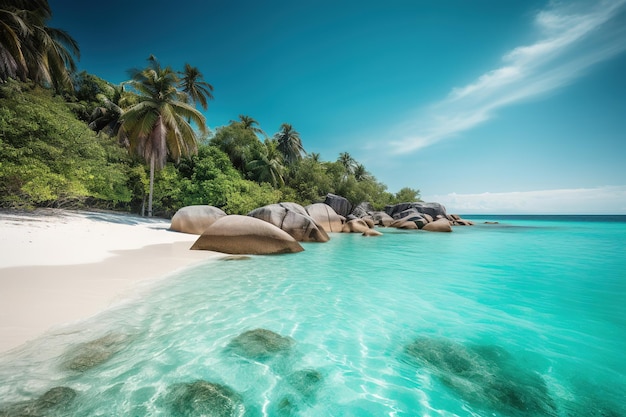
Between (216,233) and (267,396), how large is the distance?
7511mm

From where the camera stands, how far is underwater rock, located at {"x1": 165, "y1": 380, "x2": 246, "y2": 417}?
6.66ft

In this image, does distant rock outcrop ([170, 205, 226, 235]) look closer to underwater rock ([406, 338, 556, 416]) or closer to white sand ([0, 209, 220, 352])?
white sand ([0, 209, 220, 352])

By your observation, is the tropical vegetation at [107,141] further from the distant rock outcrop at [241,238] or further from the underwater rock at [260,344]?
the underwater rock at [260,344]

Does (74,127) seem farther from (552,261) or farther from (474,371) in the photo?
(552,261)

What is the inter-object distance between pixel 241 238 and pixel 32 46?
16.5 m

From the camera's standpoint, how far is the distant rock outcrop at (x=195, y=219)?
12844mm

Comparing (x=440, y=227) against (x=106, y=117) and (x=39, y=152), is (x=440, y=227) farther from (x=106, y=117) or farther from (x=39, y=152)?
(x=106, y=117)

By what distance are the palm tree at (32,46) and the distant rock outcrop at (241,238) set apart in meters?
12.5

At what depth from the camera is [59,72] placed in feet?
53.0

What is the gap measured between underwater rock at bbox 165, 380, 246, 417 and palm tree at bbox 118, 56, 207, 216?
16.8 metres

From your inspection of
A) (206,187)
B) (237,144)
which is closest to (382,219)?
(237,144)

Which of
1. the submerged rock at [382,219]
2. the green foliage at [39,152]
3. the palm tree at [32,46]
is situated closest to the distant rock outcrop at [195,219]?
the green foliage at [39,152]

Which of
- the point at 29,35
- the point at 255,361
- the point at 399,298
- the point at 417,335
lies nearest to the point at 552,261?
the point at 399,298

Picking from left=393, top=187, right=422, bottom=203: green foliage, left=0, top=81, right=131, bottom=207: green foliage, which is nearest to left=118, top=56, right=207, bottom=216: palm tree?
left=0, top=81, right=131, bottom=207: green foliage
